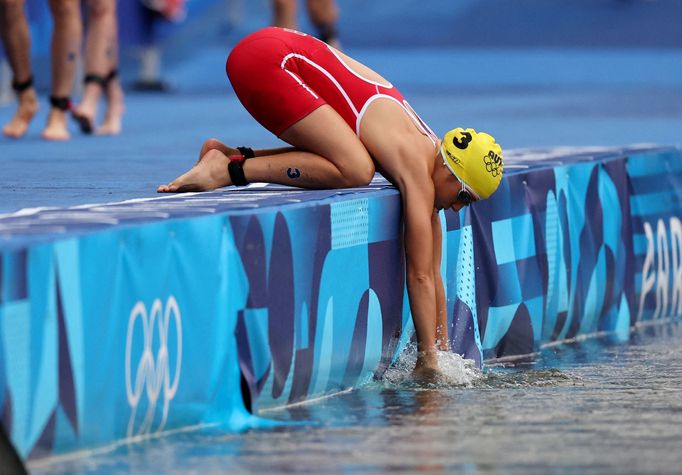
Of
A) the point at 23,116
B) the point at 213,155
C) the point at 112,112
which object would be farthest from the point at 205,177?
the point at 112,112

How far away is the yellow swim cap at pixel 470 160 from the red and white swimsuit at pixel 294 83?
17 cm

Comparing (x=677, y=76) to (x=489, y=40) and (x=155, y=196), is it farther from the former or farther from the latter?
(x=155, y=196)

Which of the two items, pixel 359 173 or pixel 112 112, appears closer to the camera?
pixel 359 173

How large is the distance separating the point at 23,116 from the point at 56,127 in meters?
0.22

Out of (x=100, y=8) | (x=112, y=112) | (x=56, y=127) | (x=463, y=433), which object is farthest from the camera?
(x=112, y=112)

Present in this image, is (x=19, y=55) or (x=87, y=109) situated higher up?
(x=19, y=55)

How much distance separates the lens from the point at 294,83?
20.1ft

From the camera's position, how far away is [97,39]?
32.6ft

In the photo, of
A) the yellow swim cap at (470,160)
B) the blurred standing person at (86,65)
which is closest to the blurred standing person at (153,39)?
the blurred standing person at (86,65)

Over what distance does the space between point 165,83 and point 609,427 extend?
37.5 ft

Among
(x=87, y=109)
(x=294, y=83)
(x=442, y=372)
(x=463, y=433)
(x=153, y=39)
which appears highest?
(x=153, y=39)

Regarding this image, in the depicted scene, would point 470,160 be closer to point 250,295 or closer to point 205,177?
point 205,177

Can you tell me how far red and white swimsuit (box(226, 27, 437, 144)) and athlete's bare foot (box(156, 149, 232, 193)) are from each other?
8.9 inches

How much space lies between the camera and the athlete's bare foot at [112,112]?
1015 centimetres
